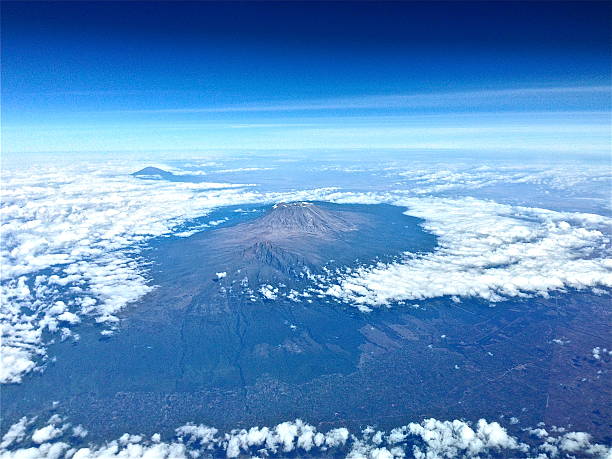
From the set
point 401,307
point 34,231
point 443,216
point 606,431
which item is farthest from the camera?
point 443,216

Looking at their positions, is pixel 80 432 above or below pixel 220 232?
below

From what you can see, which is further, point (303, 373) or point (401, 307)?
point (401, 307)

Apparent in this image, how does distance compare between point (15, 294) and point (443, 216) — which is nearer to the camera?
point (15, 294)

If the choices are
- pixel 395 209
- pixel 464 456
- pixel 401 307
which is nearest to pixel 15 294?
pixel 401 307

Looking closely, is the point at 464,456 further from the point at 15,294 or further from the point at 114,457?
the point at 15,294

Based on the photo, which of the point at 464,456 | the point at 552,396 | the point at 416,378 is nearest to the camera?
the point at 464,456

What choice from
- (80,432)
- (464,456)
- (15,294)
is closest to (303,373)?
(464,456)

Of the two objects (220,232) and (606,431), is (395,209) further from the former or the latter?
(606,431)

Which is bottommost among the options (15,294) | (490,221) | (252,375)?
(252,375)

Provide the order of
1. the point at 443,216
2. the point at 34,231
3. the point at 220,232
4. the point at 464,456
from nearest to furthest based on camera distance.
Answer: the point at 464,456 → the point at 34,231 → the point at 220,232 → the point at 443,216
